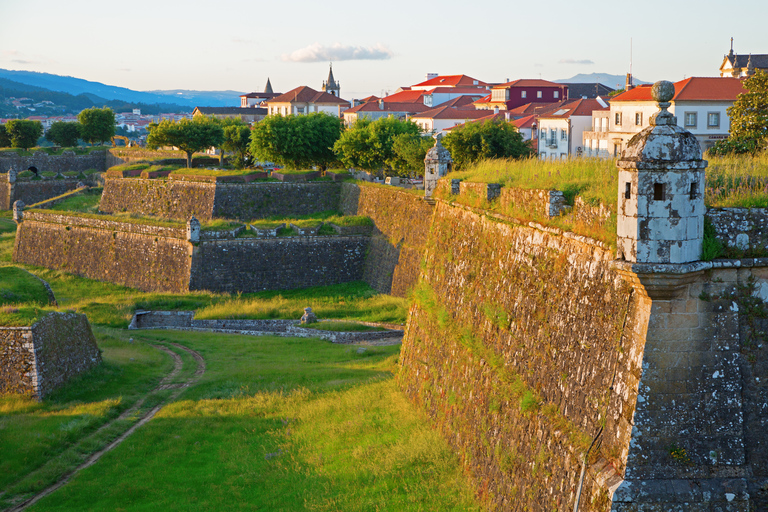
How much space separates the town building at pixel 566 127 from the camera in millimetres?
57500

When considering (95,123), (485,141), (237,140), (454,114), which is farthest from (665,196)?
(95,123)

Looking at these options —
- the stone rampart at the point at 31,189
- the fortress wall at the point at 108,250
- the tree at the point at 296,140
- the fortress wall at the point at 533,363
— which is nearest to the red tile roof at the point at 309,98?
the stone rampart at the point at 31,189

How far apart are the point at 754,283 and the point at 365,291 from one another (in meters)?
30.4

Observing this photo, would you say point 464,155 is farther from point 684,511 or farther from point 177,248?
point 684,511

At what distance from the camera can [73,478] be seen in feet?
54.7

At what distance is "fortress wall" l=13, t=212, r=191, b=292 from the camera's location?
40.3 m

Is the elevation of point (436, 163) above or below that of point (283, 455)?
above

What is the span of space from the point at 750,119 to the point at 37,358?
20.9 meters

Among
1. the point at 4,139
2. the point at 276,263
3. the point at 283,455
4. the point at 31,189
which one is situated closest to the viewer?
the point at 283,455

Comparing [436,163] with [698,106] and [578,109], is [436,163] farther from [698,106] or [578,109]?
[578,109]

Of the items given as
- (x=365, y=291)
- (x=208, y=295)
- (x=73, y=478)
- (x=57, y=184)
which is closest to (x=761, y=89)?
(x=73, y=478)

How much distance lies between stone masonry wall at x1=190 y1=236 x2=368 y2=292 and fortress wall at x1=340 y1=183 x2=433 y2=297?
126 centimetres

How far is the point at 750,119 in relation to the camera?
67.6 ft

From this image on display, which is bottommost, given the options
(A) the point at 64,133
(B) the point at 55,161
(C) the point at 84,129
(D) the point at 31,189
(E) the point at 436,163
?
(D) the point at 31,189
